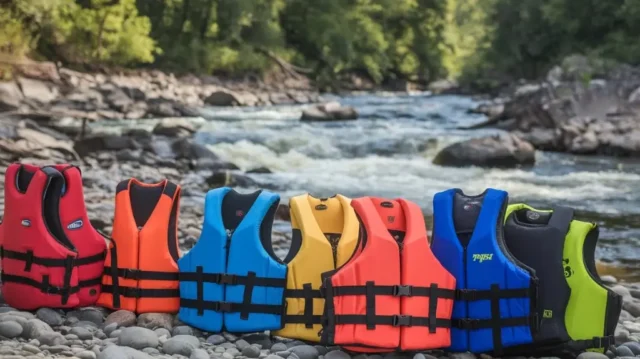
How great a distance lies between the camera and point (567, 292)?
249cm

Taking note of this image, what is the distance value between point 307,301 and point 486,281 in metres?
0.61

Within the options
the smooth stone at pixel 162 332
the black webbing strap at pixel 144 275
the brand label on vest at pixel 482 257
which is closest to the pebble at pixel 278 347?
the smooth stone at pixel 162 332

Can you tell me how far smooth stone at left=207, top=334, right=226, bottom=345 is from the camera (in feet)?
8.48

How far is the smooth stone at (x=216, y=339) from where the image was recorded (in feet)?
8.48

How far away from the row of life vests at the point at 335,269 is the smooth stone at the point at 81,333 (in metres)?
0.23

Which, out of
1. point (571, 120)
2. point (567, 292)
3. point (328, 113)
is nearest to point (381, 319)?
point (567, 292)

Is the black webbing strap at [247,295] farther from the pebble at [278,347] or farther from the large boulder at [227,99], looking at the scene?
the large boulder at [227,99]

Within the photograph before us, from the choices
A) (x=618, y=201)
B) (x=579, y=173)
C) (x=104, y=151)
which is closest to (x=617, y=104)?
(x=579, y=173)

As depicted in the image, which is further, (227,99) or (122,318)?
(227,99)

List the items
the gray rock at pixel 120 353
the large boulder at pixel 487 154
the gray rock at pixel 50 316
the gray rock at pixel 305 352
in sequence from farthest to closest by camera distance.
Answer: the large boulder at pixel 487 154, the gray rock at pixel 50 316, the gray rock at pixel 305 352, the gray rock at pixel 120 353

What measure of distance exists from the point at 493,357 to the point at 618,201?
567 centimetres

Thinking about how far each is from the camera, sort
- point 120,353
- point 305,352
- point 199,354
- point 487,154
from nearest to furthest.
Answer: point 120,353
point 199,354
point 305,352
point 487,154

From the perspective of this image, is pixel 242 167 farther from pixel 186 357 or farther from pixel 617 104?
pixel 617 104

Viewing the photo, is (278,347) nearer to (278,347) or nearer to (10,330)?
(278,347)
